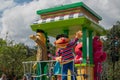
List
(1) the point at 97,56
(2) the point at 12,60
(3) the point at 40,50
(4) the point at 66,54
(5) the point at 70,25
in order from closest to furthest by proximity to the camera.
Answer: (4) the point at 66,54
(5) the point at 70,25
(3) the point at 40,50
(1) the point at 97,56
(2) the point at 12,60

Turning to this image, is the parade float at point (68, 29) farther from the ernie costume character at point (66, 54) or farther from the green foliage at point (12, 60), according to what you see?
the green foliage at point (12, 60)

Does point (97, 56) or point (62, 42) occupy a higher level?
point (62, 42)

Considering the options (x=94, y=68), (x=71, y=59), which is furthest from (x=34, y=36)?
(x=94, y=68)

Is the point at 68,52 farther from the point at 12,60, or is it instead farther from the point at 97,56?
the point at 12,60

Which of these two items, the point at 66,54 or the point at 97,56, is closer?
the point at 66,54

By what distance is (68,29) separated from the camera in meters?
8.67

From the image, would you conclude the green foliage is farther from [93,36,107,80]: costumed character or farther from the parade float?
[93,36,107,80]: costumed character

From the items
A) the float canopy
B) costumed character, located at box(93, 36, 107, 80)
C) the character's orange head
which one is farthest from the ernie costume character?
costumed character, located at box(93, 36, 107, 80)

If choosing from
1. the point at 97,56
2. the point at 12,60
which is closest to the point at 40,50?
the point at 97,56

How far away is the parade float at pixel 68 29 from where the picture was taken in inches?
308

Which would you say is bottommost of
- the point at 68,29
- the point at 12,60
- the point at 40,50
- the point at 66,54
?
the point at 66,54

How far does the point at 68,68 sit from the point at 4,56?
18.3m

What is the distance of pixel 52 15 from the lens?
857cm

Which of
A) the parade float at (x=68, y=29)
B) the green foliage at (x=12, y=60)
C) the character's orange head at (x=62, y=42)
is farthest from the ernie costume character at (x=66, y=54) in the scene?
the green foliage at (x=12, y=60)
